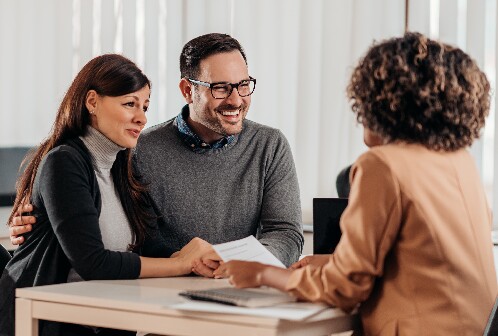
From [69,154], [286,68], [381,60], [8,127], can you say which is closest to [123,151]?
[69,154]

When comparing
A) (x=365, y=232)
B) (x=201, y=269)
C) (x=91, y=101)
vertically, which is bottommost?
(x=201, y=269)

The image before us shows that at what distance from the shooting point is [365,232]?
73.9 inches

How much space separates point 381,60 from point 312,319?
1.80 ft

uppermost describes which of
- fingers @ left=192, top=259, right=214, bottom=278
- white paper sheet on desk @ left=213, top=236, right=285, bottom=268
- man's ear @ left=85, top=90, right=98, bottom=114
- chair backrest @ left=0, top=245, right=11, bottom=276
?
man's ear @ left=85, top=90, right=98, bottom=114

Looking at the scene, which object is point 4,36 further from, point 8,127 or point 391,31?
point 391,31

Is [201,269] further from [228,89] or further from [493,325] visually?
[493,325]

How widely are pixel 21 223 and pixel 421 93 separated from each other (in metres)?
1.14

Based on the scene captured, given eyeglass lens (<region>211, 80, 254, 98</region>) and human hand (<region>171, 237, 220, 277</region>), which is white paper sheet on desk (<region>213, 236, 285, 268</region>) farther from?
eyeglass lens (<region>211, 80, 254, 98</region>)

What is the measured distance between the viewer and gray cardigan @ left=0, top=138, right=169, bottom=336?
7.68 ft

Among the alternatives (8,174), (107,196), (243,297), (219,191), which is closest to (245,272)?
(243,297)

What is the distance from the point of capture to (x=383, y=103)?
1.93 metres

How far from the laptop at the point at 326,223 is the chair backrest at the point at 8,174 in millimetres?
2734

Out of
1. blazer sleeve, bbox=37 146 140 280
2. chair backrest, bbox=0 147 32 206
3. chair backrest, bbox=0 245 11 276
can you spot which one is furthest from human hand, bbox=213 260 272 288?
chair backrest, bbox=0 147 32 206

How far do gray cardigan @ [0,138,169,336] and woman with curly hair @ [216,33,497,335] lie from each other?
572 mm
